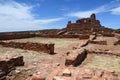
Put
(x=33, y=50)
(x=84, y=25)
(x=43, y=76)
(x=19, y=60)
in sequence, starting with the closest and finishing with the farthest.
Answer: (x=43, y=76) < (x=19, y=60) < (x=33, y=50) < (x=84, y=25)

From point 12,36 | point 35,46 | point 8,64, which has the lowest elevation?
point 8,64

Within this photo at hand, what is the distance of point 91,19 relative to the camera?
41.4 m

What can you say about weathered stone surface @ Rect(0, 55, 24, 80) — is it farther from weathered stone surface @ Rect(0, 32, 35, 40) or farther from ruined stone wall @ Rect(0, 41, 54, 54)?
weathered stone surface @ Rect(0, 32, 35, 40)

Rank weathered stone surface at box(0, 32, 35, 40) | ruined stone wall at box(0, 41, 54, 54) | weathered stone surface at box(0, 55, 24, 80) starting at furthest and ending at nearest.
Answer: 1. weathered stone surface at box(0, 32, 35, 40)
2. ruined stone wall at box(0, 41, 54, 54)
3. weathered stone surface at box(0, 55, 24, 80)

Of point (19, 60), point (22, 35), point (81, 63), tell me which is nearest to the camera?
point (19, 60)

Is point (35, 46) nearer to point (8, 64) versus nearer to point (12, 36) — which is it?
point (8, 64)

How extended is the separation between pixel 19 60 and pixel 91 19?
35683mm

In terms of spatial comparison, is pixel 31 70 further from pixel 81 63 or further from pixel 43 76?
pixel 81 63

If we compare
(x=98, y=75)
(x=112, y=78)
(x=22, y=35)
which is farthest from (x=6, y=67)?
(x=22, y=35)

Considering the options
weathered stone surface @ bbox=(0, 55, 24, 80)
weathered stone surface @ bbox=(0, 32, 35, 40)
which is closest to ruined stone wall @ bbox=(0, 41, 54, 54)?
weathered stone surface @ bbox=(0, 55, 24, 80)

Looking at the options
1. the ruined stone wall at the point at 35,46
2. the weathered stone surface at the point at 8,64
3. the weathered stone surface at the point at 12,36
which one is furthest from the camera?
the weathered stone surface at the point at 12,36

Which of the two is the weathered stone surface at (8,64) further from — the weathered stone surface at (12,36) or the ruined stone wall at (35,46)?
the weathered stone surface at (12,36)

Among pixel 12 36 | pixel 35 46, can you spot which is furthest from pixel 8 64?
pixel 12 36

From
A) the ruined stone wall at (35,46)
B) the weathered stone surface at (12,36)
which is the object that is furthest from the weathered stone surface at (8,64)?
the weathered stone surface at (12,36)
